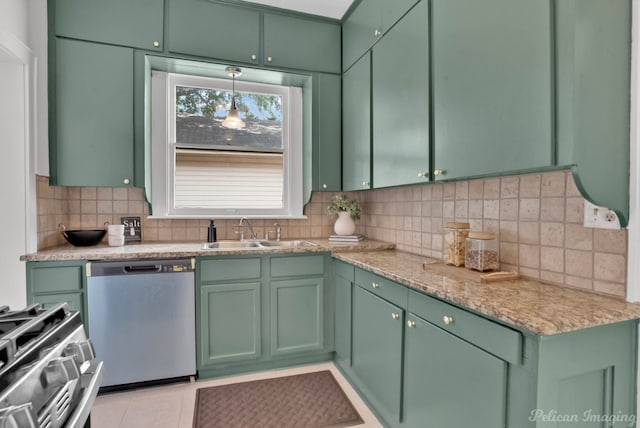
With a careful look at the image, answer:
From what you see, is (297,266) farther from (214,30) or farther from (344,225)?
(214,30)

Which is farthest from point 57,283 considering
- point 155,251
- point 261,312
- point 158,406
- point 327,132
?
point 327,132

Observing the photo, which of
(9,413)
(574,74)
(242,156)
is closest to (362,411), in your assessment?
(9,413)

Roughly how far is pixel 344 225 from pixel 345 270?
62 cm

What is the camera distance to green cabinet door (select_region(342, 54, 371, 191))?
2432 mm

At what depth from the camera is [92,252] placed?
210 cm

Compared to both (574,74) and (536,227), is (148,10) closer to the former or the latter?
(574,74)

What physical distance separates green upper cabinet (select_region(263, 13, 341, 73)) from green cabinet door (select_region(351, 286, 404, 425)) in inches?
75.8

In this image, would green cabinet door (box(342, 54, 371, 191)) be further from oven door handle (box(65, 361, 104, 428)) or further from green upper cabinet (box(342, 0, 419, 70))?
oven door handle (box(65, 361, 104, 428))

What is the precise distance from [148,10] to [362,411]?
10.3ft

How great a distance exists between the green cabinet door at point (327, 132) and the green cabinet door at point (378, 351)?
108 cm

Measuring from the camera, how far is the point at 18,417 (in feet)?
1.88

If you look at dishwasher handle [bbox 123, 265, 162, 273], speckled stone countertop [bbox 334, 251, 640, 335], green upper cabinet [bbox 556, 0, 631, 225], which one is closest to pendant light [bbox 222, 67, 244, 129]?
dishwasher handle [bbox 123, 265, 162, 273]

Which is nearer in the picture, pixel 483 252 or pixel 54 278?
pixel 483 252

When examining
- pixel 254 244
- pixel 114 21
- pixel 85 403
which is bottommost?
pixel 85 403
